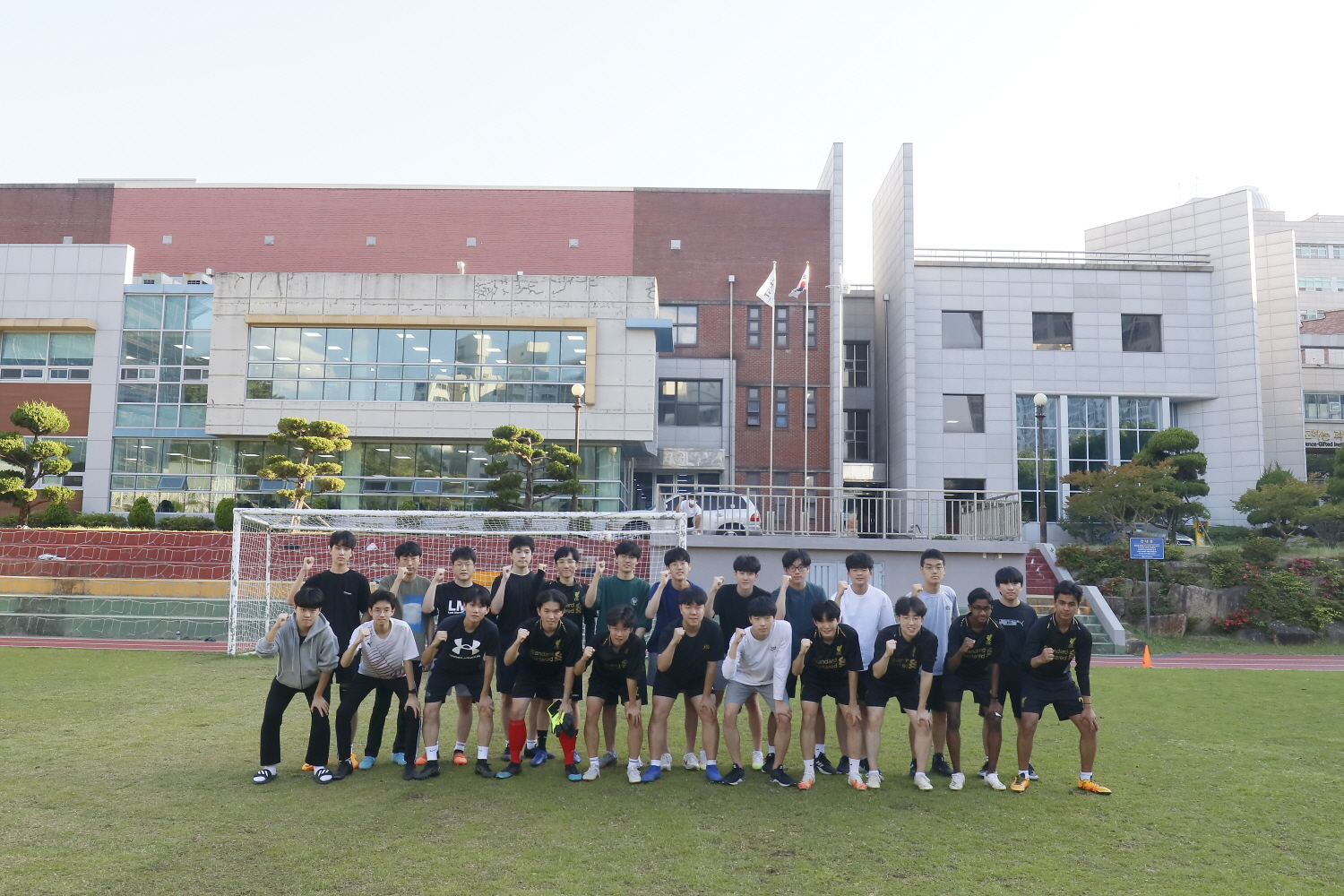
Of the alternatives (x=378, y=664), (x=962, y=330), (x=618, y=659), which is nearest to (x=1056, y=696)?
(x=618, y=659)

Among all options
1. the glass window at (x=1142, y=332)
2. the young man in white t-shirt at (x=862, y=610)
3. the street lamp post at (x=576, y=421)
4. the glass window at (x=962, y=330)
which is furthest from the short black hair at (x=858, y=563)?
the glass window at (x=1142, y=332)

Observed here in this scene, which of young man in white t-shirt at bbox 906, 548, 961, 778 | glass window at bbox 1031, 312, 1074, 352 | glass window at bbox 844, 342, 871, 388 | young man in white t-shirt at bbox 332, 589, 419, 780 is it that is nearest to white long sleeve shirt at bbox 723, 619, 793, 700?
young man in white t-shirt at bbox 906, 548, 961, 778

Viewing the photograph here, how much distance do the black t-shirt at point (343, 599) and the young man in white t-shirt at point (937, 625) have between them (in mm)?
4808

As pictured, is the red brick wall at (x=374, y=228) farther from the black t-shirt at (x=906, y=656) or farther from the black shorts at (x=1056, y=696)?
the black shorts at (x=1056, y=696)

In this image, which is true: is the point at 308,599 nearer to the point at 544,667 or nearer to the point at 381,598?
the point at 381,598

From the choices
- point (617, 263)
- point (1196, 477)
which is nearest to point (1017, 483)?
point (1196, 477)

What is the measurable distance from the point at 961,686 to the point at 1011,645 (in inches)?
21.4

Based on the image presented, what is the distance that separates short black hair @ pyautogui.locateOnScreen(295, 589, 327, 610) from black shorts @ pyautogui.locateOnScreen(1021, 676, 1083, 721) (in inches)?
228

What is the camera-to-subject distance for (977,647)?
780 centimetres

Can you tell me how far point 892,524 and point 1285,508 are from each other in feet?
57.8

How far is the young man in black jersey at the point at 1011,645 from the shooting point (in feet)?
25.7

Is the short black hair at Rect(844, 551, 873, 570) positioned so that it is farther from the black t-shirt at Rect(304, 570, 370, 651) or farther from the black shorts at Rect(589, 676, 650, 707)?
the black t-shirt at Rect(304, 570, 370, 651)

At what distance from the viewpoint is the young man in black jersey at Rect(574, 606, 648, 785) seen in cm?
775

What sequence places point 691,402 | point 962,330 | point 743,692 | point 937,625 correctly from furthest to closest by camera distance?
point 691,402 < point 962,330 < point 937,625 < point 743,692
